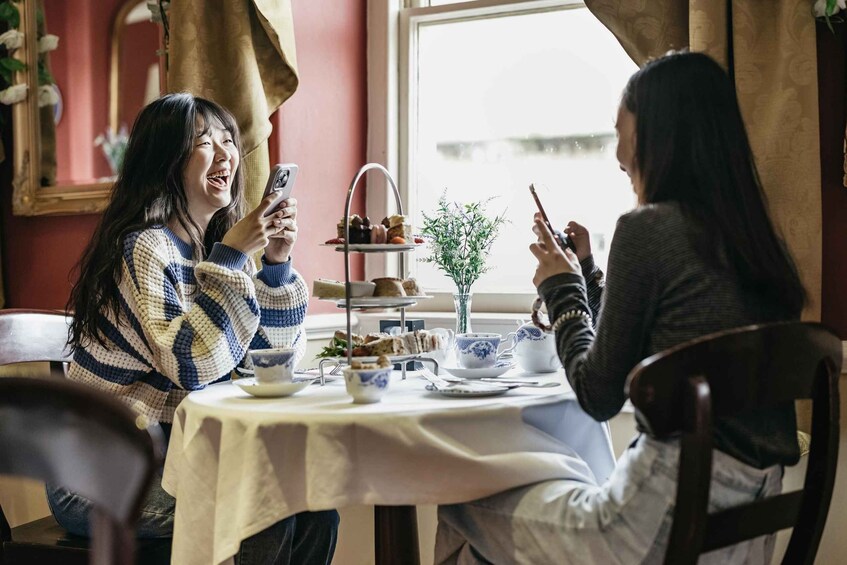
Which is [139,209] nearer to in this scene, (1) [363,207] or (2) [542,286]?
(2) [542,286]

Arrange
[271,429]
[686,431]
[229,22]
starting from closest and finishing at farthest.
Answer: [686,431] < [271,429] < [229,22]

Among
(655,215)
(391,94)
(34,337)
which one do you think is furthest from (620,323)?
(391,94)

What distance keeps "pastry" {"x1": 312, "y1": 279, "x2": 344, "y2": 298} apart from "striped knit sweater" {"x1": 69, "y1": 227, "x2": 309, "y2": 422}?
14 centimetres

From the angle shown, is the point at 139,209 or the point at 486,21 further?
the point at 486,21

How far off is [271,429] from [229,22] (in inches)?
64.9

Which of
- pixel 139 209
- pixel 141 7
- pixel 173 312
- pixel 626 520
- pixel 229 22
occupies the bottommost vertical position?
pixel 626 520

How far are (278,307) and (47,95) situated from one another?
1.92m

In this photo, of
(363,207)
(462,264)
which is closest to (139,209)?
(462,264)

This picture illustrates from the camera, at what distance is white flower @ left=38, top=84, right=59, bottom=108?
3.48 m

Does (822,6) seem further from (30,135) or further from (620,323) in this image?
(30,135)

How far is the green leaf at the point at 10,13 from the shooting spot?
3449 mm

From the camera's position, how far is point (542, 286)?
1628 mm

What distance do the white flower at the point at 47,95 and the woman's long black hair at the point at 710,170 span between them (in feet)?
8.94

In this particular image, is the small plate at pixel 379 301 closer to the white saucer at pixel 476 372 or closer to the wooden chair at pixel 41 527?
the white saucer at pixel 476 372
